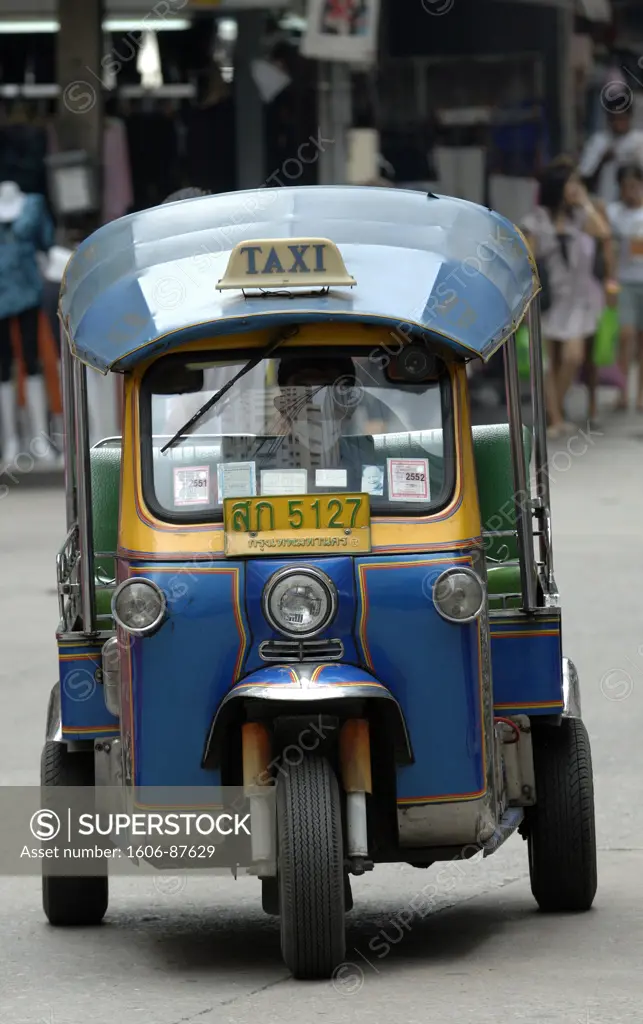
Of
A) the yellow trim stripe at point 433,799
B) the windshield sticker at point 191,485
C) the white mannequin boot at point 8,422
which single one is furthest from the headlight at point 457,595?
the white mannequin boot at point 8,422

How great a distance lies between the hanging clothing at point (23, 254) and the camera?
1856 centimetres

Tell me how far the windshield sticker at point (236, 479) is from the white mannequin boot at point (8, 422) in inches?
511

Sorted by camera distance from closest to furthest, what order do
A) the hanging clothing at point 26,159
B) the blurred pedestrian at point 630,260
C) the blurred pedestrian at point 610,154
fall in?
the hanging clothing at point 26,159 < the blurred pedestrian at point 630,260 < the blurred pedestrian at point 610,154

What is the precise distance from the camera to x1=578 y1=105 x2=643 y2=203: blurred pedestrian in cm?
2155

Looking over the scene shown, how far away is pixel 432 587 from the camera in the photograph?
20.4ft

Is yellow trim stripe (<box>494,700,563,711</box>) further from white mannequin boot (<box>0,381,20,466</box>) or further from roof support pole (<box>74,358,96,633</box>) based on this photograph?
white mannequin boot (<box>0,381,20,466</box>)

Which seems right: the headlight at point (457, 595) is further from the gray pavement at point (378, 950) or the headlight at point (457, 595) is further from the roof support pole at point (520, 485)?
the gray pavement at point (378, 950)

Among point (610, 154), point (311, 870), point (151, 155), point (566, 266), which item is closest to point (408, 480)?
point (311, 870)

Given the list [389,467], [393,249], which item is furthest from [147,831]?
[393,249]

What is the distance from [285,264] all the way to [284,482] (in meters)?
0.62

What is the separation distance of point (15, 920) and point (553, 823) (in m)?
1.79

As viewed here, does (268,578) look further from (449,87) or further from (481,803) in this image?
(449,87)

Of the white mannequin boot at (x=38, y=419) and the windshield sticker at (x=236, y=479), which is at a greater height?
the windshield sticker at (x=236, y=479)

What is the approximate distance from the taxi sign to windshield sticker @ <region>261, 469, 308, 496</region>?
542mm
